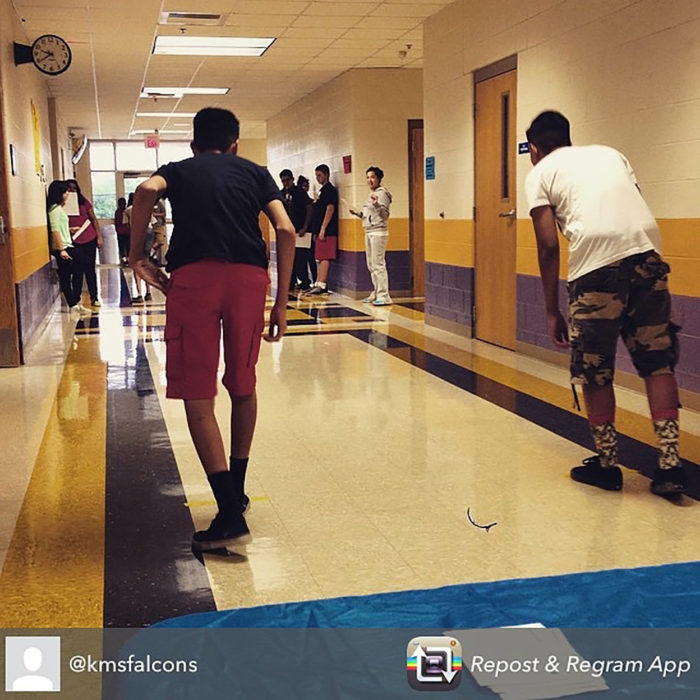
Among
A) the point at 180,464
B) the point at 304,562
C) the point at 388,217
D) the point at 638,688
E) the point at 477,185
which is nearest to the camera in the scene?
the point at 638,688

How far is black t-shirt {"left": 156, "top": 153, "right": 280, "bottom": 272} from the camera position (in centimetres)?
300

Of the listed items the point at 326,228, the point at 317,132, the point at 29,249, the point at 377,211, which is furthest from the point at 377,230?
the point at 29,249

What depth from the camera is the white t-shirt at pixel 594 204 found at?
346 centimetres

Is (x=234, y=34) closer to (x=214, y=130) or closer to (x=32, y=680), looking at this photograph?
(x=214, y=130)

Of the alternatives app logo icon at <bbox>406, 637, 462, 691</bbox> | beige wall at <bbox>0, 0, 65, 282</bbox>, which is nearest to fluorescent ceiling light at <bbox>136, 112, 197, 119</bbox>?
beige wall at <bbox>0, 0, 65, 282</bbox>

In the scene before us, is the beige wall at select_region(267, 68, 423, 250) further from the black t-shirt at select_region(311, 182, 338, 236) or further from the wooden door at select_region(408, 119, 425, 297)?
the black t-shirt at select_region(311, 182, 338, 236)

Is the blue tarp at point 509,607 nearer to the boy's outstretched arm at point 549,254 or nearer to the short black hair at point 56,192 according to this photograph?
the boy's outstretched arm at point 549,254

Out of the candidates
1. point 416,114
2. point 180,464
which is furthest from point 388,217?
point 180,464

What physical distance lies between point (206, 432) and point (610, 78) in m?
3.61

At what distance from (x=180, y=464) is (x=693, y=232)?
2776 millimetres

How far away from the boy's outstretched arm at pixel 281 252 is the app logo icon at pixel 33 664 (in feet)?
3.89

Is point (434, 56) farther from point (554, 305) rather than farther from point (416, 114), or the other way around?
point (554, 305)

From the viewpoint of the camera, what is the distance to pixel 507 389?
5.52 m

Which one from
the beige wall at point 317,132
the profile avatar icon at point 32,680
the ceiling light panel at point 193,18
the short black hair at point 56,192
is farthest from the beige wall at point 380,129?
the profile avatar icon at point 32,680
